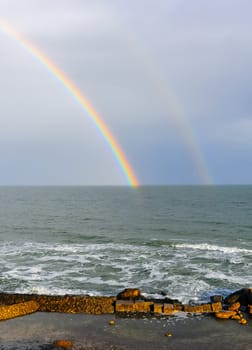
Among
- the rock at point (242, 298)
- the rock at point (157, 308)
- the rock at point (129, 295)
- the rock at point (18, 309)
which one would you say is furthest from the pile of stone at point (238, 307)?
the rock at point (18, 309)

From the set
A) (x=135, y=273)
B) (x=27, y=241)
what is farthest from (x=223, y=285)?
(x=27, y=241)

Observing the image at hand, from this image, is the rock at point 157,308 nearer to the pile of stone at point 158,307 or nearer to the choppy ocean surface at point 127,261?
the pile of stone at point 158,307

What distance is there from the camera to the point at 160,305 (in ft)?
80.3

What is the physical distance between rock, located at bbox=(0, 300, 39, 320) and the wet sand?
19.4 inches

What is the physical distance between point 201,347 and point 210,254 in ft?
91.6

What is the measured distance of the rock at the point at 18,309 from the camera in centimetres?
2309

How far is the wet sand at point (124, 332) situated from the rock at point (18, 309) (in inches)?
19.4

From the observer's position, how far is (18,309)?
2372 centimetres

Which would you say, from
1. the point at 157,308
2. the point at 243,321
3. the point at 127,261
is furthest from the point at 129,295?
the point at 127,261

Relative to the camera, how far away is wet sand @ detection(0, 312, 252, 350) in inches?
766

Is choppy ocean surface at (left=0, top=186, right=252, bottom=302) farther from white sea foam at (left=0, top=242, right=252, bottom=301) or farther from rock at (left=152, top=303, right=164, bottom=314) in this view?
rock at (left=152, top=303, right=164, bottom=314)

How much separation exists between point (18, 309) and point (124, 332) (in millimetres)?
7006

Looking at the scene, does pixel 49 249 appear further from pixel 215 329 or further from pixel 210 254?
pixel 215 329

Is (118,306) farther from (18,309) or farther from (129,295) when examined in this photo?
(18,309)
